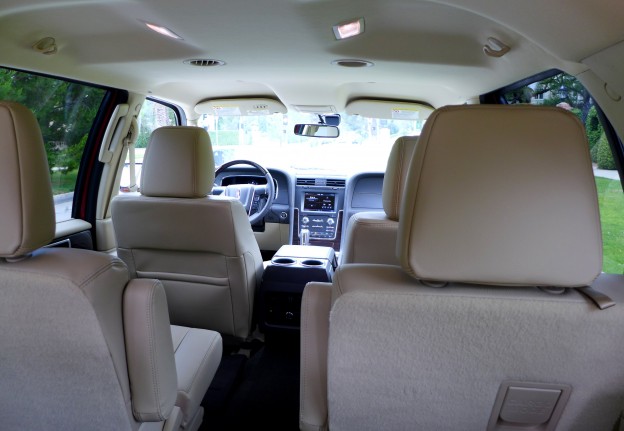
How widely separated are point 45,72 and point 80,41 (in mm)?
471

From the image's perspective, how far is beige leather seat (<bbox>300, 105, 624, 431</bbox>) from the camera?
1034 millimetres

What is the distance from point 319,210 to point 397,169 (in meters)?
2.60

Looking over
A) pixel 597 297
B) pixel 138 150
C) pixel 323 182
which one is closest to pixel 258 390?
pixel 597 297

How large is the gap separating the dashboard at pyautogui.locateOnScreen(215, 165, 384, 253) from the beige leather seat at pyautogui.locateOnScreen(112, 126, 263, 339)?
1.94 metres

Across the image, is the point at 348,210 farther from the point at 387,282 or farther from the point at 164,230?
the point at 387,282

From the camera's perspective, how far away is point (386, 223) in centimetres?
223

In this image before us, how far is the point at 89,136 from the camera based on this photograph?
11.0 feet

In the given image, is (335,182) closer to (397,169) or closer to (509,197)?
(397,169)

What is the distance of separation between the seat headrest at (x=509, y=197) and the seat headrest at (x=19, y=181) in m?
1.05

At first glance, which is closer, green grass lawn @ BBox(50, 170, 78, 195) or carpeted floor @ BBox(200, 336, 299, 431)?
carpeted floor @ BBox(200, 336, 299, 431)

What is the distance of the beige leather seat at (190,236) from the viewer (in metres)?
2.31

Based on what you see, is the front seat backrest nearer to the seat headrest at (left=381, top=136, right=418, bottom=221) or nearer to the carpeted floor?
the carpeted floor

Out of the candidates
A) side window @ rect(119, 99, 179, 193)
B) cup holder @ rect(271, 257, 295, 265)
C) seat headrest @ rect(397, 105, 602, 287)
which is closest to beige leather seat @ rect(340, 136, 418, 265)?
cup holder @ rect(271, 257, 295, 265)

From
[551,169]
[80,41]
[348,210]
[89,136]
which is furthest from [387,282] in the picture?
[348,210]
